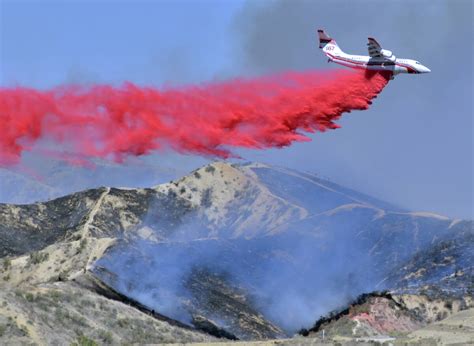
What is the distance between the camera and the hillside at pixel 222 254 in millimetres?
73062

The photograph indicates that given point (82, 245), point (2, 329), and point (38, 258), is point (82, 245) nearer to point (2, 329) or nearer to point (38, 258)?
point (38, 258)

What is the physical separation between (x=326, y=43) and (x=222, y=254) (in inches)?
923

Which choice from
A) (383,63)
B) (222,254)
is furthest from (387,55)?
(222,254)

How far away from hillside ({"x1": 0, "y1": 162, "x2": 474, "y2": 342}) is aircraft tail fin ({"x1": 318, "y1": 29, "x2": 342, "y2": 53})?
67.5 ft

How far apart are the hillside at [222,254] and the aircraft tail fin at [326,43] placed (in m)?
20.6

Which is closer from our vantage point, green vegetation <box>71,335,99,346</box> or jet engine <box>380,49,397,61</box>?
green vegetation <box>71,335,99,346</box>

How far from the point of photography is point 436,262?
3733 inches

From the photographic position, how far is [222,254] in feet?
316

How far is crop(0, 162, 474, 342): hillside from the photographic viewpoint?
240 feet

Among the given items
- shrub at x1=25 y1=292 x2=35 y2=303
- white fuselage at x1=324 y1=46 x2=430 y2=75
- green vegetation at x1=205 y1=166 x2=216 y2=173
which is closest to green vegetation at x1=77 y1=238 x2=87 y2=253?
shrub at x1=25 y1=292 x2=35 y2=303

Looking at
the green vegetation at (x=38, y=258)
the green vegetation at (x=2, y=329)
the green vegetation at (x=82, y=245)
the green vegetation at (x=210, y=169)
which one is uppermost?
the green vegetation at (x=210, y=169)

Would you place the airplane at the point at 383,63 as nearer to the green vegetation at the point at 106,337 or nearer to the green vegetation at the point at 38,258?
the green vegetation at the point at 38,258

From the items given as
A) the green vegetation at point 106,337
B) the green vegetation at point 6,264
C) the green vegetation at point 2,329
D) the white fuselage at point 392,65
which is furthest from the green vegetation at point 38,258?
the white fuselage at point 392,65

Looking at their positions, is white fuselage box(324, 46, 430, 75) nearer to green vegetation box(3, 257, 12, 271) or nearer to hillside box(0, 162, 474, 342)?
hillside box(0, 162, 474, 342)
